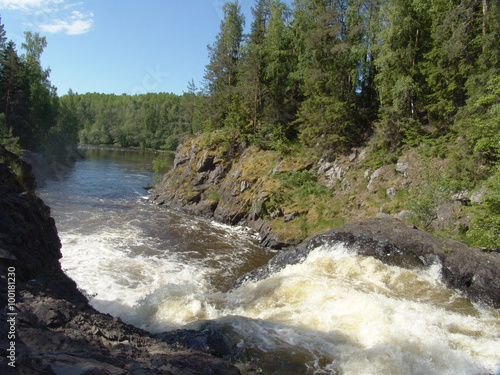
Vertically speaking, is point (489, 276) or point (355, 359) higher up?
point (489, 276)

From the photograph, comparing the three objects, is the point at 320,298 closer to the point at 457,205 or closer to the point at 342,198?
the point at 457,205

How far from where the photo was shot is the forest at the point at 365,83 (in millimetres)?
15305

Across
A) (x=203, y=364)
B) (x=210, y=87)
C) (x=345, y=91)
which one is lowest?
(x=203, y=364)

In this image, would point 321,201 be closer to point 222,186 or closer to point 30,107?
point 222,186

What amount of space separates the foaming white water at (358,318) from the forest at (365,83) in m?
4.18

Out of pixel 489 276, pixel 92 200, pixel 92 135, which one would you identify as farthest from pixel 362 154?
pixel 92 135

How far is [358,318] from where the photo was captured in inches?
316

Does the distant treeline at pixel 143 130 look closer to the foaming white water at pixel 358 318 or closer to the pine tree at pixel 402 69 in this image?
the pine tree at pixel 402 69

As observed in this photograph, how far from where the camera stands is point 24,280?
20.4ft

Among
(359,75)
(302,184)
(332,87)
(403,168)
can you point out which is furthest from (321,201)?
(359,75)

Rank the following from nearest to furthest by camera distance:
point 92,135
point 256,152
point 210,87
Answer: point 256,152, point 210,87, point 92,135

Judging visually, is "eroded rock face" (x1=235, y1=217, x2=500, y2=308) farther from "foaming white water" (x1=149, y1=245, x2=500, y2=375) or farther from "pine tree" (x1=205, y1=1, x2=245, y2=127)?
"pine tree" (x1=205, y1=1, x2=245, y2=127)

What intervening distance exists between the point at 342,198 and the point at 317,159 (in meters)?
4.52

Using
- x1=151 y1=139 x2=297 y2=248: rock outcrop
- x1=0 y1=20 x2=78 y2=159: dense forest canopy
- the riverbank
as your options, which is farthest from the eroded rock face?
x1=0 y1=20 x2=78 y2=159: dense forest canopy
